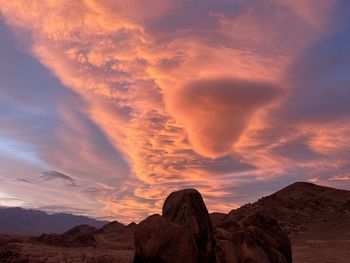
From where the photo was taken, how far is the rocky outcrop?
17.9 meters

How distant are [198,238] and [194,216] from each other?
0.95 m

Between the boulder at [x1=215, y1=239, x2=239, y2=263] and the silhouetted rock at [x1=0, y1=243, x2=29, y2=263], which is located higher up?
the silhouetted rock at [x1=0, y1=243, x2=29, y2=263]

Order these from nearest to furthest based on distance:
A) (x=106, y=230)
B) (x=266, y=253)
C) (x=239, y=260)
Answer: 1. (x=239, y=260)
2. (x=266, y=253)
3. (x=106, y=230)

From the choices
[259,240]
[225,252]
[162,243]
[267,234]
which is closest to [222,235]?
[225,252]

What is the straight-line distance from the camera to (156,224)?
1820cm

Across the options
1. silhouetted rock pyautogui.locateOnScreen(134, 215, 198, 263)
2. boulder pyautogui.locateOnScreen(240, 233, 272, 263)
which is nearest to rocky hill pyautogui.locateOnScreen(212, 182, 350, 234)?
boulder pyautogui.locateOnScreen(240, 233, 272, 263)

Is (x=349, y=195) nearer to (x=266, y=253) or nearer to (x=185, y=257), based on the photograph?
(x=266, y=253)

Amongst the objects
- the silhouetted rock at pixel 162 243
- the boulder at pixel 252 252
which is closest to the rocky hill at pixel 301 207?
the boulder at pixel 252 252

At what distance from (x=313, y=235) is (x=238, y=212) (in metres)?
19.1

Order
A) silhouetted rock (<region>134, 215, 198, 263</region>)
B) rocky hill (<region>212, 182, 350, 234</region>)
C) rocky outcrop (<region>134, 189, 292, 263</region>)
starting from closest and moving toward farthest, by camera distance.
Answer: silhouetted rock (<region>134, 215, 198, 263</region>) < rocky outcrop (<region>134, 189, 292, 263</region>) < rocky hill (<region>212, 182, 350, 234</region>)

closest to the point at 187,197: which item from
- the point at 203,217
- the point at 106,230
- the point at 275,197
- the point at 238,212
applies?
the point at 203,217

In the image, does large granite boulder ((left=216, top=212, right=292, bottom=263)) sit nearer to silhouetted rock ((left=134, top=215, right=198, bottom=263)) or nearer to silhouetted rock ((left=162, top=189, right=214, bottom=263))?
silhouetted rock ((left=162, top=189, right=214, bottom=263))

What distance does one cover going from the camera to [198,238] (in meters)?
19.5

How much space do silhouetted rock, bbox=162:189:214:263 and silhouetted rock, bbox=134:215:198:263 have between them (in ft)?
3.25
